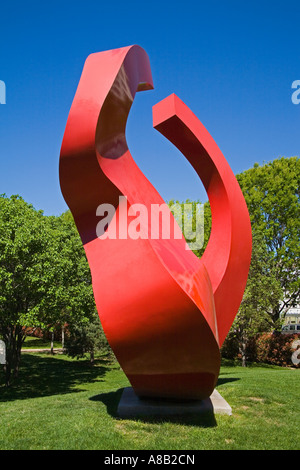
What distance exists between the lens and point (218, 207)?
853cm

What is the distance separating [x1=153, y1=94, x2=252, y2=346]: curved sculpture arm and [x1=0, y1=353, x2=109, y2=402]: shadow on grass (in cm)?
997

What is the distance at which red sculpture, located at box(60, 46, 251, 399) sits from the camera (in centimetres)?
638

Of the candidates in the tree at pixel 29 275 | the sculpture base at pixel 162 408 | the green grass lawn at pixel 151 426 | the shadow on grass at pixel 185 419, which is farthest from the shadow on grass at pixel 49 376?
the shadow on grass at pixel 185 419

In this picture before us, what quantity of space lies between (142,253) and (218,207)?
278cm

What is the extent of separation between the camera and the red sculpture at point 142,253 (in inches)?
251

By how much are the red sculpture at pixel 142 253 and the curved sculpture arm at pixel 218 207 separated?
24 mm

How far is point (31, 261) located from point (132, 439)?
9047 mm

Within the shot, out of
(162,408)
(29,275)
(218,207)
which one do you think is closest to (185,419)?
(162,408)

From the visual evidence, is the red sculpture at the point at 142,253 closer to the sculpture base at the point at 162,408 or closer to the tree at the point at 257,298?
the sculpture base at the point at 162,408

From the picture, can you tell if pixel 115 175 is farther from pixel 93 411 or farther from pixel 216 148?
pixel 93 411

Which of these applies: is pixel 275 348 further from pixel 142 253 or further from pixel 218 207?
pixel 142 253

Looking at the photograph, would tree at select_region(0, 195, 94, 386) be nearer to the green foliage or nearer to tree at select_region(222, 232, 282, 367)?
the green foliage

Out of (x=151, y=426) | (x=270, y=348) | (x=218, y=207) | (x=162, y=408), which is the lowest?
(x=270, y=348)
